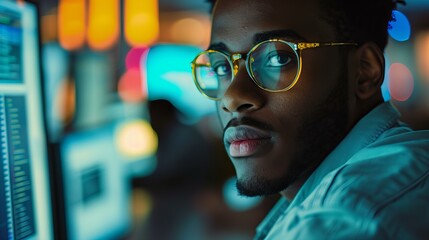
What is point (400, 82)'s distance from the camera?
805 centimetres

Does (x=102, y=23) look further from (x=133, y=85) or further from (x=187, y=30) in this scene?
(x=187, y=30)

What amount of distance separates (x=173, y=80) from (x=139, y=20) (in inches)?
28.8

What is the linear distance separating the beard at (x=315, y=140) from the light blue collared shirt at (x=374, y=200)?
0.51ft

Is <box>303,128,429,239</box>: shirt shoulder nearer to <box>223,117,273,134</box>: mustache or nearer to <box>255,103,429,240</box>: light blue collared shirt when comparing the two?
<box>255,103,429,240</box>: light blue collared shirt

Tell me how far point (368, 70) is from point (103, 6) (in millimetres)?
3933

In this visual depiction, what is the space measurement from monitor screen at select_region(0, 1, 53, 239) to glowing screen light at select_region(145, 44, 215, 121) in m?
4.40

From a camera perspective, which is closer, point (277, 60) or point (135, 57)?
point (277, 60)

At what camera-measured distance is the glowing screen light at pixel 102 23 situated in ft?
15.4

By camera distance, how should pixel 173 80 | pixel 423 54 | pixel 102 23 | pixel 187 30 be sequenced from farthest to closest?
pixel 423 54
pixel 187 30
pixel 173 80
pixel 102 23

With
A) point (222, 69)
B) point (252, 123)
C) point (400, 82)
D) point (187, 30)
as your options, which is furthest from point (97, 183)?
point (400, 82)

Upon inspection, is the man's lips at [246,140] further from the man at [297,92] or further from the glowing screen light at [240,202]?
the glowing screen light at [240,202]

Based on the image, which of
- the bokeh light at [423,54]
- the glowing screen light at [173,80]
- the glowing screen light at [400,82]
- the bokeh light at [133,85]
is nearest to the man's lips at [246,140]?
the bokeh light at [133,85]

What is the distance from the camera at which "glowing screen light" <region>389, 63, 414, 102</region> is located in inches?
306

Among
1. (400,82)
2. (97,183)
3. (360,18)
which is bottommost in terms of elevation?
(400,82)
